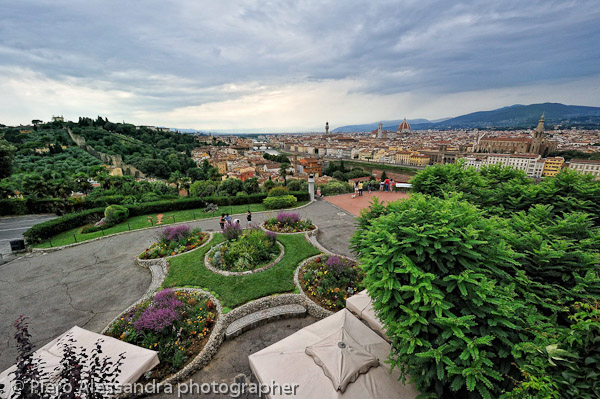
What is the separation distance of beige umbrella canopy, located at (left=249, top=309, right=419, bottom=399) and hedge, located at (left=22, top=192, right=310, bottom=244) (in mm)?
14539

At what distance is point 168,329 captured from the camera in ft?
19.2

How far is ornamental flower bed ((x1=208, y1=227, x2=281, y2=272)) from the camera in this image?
886 cm

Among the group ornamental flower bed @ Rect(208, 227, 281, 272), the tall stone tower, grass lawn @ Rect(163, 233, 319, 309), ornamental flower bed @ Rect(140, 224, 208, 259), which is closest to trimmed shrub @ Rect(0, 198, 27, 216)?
ornamental flower bed @ Rect(140, 224, 208, 259)

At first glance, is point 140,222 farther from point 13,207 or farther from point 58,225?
point 13,207

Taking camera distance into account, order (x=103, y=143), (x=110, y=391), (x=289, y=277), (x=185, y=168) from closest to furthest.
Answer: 1. (x=110, y=391)
2. (x=289, y=277)
3. (x=185, y=168)
4. (x=103, y=143)

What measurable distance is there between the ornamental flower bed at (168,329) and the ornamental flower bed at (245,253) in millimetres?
2134

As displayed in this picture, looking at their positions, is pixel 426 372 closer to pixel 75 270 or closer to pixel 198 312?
pixel 198 312

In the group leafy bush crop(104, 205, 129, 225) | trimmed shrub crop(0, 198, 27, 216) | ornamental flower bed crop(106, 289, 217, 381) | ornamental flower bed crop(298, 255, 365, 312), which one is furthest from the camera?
trimmed shrub crop(0, 198, 27, 216)

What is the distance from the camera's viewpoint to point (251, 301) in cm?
714

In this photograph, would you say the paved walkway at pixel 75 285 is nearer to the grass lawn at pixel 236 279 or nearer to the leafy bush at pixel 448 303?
the grass lawn at pixel 236 279

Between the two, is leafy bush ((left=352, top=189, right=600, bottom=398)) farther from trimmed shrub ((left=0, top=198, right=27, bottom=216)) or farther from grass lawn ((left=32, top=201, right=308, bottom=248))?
trimmed shrub ((left=0, top=198, right=27, bottom=216))

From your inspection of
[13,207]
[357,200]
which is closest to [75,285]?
[357,200]

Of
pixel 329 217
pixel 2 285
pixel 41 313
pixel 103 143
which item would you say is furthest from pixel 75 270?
pixel 103 143

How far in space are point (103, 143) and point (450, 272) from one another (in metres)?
99.6
